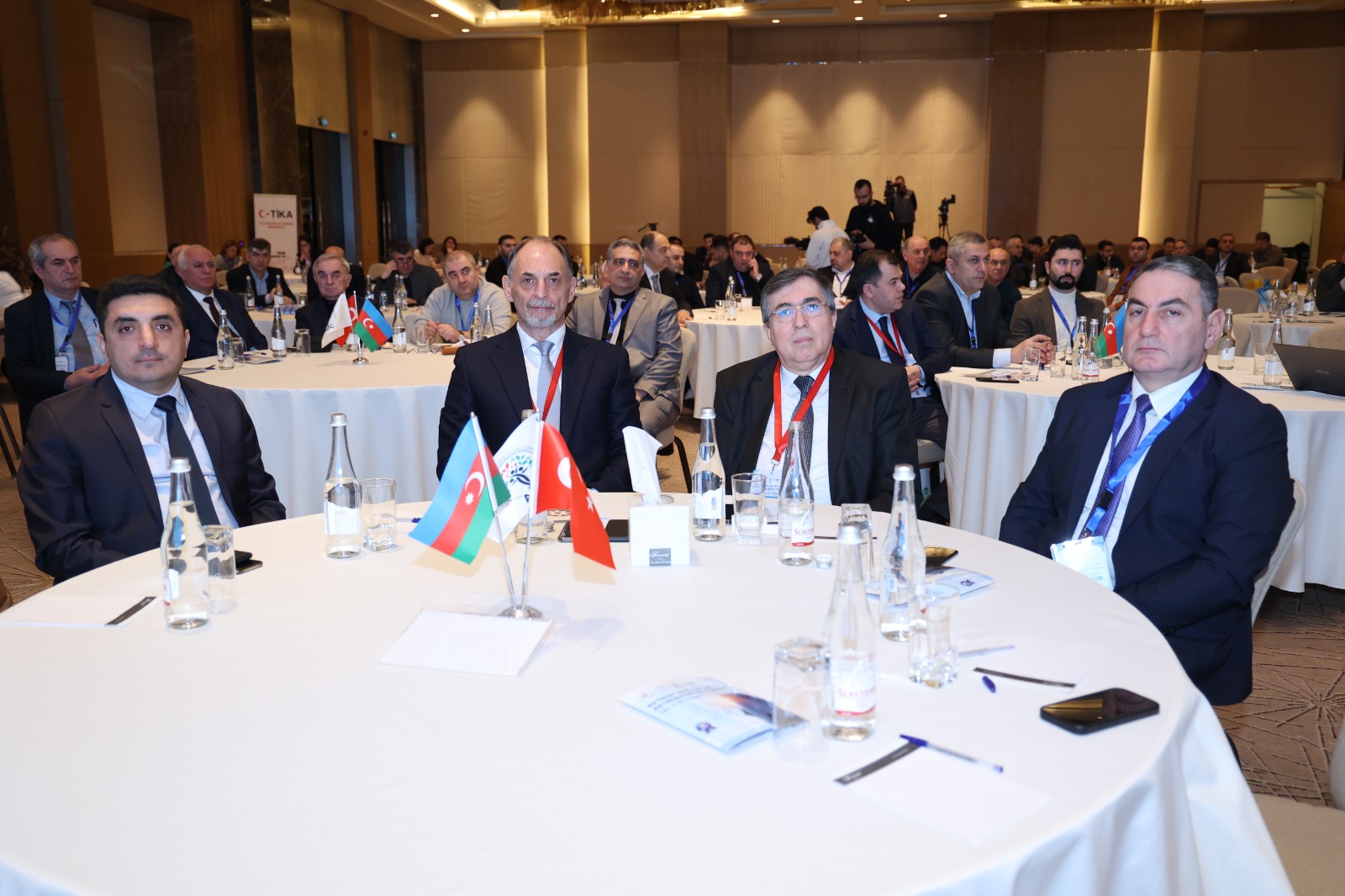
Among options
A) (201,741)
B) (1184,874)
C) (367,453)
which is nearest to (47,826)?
(201,741)

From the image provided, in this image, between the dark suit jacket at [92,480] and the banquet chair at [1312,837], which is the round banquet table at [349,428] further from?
the banquet chair at [1312,837]

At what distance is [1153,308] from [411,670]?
200 cm

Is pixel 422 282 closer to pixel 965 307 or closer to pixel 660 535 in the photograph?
pixel 965 307

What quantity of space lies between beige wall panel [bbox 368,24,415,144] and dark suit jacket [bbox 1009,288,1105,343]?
42.5 ft

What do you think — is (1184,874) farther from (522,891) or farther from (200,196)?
(200,196)

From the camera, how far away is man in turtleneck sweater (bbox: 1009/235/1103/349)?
5.89 meters

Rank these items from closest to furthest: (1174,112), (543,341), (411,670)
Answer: (411,670), (543,341), (1174,112)

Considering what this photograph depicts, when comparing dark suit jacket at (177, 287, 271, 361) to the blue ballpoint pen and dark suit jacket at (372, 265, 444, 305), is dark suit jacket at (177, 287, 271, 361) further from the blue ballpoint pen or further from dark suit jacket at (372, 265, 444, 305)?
the blue ballpoint pen

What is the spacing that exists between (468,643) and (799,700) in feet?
2.12

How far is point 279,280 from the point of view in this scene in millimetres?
10273

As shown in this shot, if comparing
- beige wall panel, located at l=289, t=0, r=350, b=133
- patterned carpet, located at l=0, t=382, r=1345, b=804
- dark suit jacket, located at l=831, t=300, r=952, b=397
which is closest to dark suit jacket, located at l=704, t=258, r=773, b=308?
dark suit jacket, located at l=831, t=300, r=952, b=397

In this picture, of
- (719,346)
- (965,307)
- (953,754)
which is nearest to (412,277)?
(719,346)

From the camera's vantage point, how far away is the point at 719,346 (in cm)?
802

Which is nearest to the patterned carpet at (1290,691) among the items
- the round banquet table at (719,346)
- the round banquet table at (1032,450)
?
the round banquet table at (1032,450)
